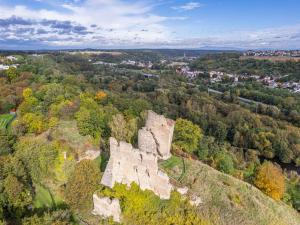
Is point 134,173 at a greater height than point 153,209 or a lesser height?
greater

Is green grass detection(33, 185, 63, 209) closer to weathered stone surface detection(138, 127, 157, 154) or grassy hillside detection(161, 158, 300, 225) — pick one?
weathered stone surface detection(138, 127, 157, 154)

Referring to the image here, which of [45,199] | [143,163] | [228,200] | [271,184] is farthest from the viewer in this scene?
[271,184]

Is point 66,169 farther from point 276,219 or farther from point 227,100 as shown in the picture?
point 227,100

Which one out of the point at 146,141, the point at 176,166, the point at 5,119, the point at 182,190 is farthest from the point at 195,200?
the point at 5,119

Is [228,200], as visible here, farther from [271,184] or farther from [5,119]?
[5,119]

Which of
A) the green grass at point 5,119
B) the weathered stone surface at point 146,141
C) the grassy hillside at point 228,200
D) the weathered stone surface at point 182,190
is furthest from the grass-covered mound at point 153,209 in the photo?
the green grass at point 5,119

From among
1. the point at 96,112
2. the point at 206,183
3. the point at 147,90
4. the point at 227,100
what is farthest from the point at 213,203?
the point at 147,90
